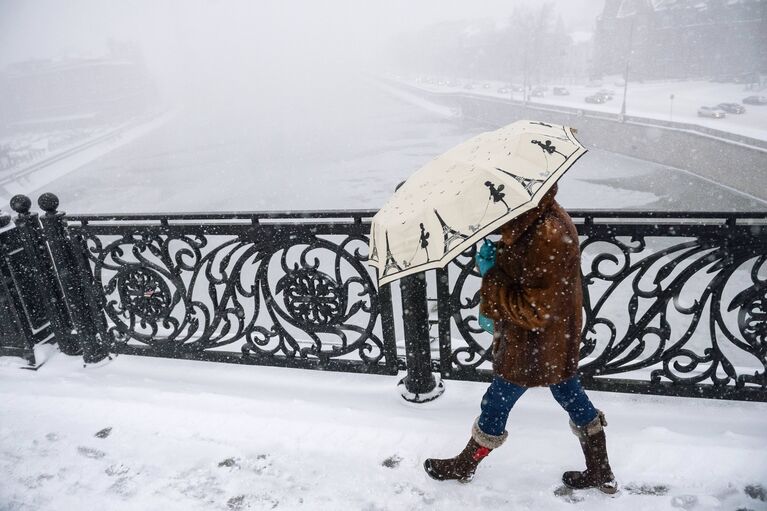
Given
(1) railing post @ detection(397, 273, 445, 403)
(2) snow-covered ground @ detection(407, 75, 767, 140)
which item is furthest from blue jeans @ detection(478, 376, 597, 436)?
(2) snow-covered ground @ detection(407, 75, 767, 140)

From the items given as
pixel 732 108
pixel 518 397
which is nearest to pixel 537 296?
pixel 518 397

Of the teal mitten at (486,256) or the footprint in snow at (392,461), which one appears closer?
the teal mitten at (486,256)

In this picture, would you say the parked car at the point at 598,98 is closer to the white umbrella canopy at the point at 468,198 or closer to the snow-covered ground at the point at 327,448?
the snow-covered ground at the point at 327,448

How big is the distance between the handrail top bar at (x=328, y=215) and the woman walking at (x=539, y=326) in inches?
34.7

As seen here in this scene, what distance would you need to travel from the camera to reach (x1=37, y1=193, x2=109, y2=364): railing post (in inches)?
135

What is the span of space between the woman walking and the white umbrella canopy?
165 mm

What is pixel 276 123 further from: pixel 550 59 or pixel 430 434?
pixel 430 434

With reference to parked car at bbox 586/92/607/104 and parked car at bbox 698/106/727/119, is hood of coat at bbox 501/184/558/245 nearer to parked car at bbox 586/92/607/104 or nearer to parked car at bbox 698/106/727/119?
parked car at bbox 698/106/727/119

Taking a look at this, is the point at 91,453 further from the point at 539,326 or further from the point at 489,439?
the point at 539,326

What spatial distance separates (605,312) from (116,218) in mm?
14702

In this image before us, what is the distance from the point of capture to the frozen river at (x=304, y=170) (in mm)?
26297

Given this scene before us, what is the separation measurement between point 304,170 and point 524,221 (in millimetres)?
39404

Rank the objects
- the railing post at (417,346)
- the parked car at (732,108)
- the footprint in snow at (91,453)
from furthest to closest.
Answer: the parked car at (732,108), the footprint in snow at (91,453), the railing post at (417,346)

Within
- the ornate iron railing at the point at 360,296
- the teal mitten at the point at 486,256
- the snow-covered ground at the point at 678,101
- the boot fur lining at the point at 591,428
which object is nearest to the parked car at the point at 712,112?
the snow-covered ground at the point at 678,101
